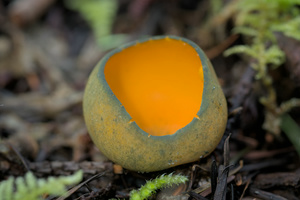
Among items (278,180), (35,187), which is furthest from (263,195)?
(35,187)

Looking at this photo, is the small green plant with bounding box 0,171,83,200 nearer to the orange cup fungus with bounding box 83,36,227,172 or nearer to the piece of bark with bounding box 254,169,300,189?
the orange cup fungus with bounding box 83,36,227,172

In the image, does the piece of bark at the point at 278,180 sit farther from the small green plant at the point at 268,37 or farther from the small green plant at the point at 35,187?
the small green plant at the point at 35,187

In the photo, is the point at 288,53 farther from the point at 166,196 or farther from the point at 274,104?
the point at 166,196

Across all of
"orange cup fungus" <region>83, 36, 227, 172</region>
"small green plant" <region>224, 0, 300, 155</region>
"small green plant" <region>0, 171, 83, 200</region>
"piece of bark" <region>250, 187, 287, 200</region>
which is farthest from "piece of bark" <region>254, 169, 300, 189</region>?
"small green plant" <region>0, 171, 83, 200</region>

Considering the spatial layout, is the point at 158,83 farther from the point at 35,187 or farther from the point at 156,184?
the point at 35,187

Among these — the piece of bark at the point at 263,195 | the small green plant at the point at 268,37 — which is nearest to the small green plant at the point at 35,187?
the piece of bark at the point at 263,195

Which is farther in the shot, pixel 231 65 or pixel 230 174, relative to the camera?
pixel 231 65

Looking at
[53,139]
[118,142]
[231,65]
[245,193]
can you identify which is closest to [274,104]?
[231,65]
